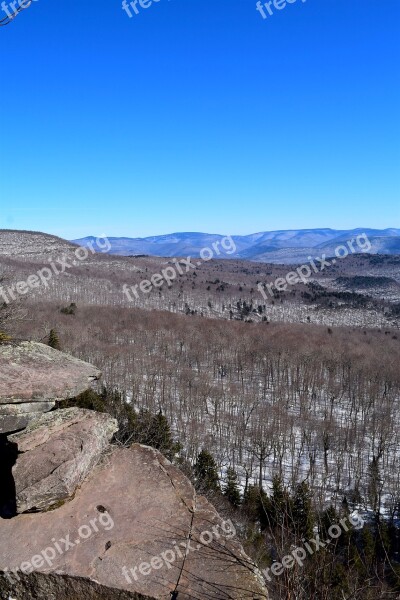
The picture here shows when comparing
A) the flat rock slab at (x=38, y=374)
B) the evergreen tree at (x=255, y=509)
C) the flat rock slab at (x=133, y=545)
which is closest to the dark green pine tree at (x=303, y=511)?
the evergreen tree at (x=255, y=509)

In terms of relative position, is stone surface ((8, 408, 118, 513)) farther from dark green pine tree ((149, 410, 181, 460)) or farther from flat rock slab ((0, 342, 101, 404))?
dark green pine tree ((149, 410, 181, 460))

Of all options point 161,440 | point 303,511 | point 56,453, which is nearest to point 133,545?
point 56,453

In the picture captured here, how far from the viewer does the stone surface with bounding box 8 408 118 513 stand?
298 inches

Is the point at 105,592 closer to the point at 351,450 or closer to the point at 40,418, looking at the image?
the point at 40,418

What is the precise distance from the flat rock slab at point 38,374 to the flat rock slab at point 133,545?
180cm

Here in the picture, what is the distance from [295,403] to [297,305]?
6984 cm

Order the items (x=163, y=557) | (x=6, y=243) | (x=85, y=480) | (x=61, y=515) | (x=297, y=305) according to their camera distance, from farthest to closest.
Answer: (x=6, y=243), (x=297, y=305), (x=85, y=480), (x=61, y=515), (x=163, y=557)

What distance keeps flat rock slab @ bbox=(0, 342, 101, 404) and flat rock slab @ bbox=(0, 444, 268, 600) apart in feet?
5.91

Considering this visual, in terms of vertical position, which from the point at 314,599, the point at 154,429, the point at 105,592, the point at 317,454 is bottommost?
the point at 317,454

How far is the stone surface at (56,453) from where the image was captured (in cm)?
758

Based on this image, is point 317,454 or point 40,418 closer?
point 40,418

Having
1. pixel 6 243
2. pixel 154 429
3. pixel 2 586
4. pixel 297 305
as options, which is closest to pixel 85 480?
pixel 2 586

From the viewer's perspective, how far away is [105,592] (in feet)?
21.3

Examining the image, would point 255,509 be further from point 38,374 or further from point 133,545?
point 38,374
